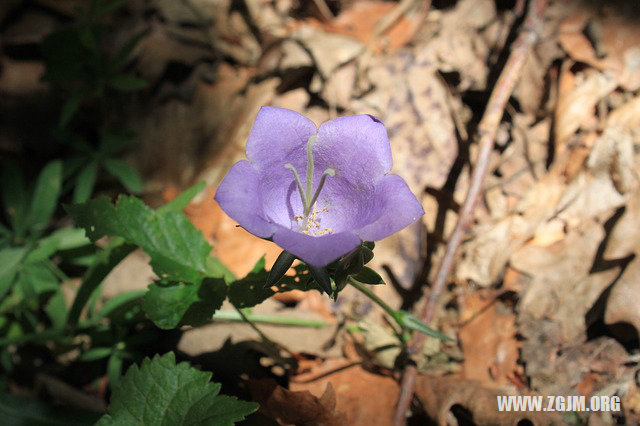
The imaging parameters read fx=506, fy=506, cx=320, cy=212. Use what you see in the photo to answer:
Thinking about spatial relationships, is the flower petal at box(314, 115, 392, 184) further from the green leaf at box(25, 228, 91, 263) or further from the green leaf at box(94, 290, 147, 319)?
the green leaf at box(25, 228, 91, 263)

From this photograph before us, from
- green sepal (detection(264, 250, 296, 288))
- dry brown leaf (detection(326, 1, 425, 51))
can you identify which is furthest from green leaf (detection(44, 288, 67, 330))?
dry brown leaf (detection(326, 1, 425, 51))

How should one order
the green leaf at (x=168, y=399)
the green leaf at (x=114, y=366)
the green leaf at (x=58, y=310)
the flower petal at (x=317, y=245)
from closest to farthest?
the flower petal at (x=317, y=245) < the green leaf at (x=168, y=399) < the green leaf at (x=114, y=366) < the green leaf at (x=58, y=310)

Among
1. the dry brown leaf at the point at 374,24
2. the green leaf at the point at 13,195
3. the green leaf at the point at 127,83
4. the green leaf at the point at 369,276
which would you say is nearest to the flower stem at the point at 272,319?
the green leaf at the point at 369,276

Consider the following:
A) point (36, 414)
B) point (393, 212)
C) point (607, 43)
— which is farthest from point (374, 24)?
point (36, 414)

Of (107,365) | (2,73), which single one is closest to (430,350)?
(107,365)

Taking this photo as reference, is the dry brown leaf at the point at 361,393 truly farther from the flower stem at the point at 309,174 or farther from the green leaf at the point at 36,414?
the green leaf at the point at 36,414

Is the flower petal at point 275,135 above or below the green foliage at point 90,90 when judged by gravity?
above

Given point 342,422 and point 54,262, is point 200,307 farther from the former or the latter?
point 54,262
